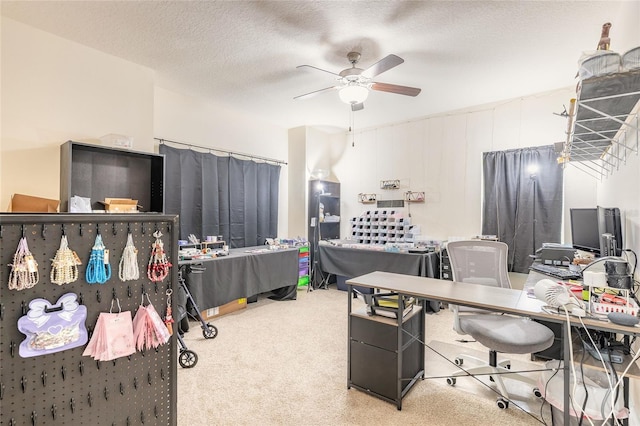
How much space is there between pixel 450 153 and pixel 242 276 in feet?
11.8

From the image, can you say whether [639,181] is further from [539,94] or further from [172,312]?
[539,94]

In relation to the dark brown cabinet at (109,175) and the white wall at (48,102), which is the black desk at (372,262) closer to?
the dark brown cabinet at (109,175)

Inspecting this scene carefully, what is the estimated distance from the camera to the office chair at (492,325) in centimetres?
189

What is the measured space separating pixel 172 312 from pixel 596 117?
249cm

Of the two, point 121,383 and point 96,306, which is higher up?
point 96,306

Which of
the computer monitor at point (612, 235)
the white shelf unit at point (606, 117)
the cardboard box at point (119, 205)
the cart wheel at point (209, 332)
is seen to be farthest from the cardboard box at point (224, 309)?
the white shelf unit at point (606, 117)

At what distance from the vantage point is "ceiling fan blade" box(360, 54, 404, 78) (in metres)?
2.36

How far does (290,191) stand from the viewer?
560 centimetres

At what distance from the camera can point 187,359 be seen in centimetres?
256

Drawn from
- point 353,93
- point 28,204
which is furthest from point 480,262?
point 28,204

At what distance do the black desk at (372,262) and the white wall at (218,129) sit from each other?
3.51 ft

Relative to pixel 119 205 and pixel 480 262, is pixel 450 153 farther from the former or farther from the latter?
pixel 119 205

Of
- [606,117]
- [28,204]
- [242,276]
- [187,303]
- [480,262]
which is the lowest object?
[187,303]

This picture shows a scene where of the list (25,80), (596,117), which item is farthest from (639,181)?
(25,80)
